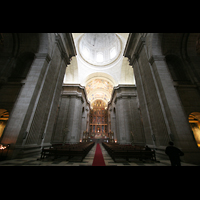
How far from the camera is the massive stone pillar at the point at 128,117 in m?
13.7

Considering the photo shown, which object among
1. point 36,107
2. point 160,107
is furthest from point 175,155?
point 36,107

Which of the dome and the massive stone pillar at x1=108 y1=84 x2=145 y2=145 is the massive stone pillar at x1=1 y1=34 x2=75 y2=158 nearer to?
the massive stone pillar at x1=108 y1=84 x2=145 y2=145

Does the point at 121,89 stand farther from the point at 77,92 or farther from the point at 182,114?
the point at 182,114

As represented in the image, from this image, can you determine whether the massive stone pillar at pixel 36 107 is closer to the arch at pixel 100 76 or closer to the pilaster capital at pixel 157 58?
the pilaster capital at pixel 157 58

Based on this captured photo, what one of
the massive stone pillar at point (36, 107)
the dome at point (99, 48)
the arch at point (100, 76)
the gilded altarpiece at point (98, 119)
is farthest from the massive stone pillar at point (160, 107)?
the gilded altarpiece at point (98, 119)

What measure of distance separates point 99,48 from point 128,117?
1773 centimetres

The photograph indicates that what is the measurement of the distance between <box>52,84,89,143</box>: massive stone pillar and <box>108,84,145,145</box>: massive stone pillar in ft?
23.3

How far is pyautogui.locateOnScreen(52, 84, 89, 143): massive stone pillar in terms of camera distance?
1388 cm

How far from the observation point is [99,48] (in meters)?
22.4

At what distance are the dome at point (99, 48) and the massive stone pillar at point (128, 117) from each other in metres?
7.93
